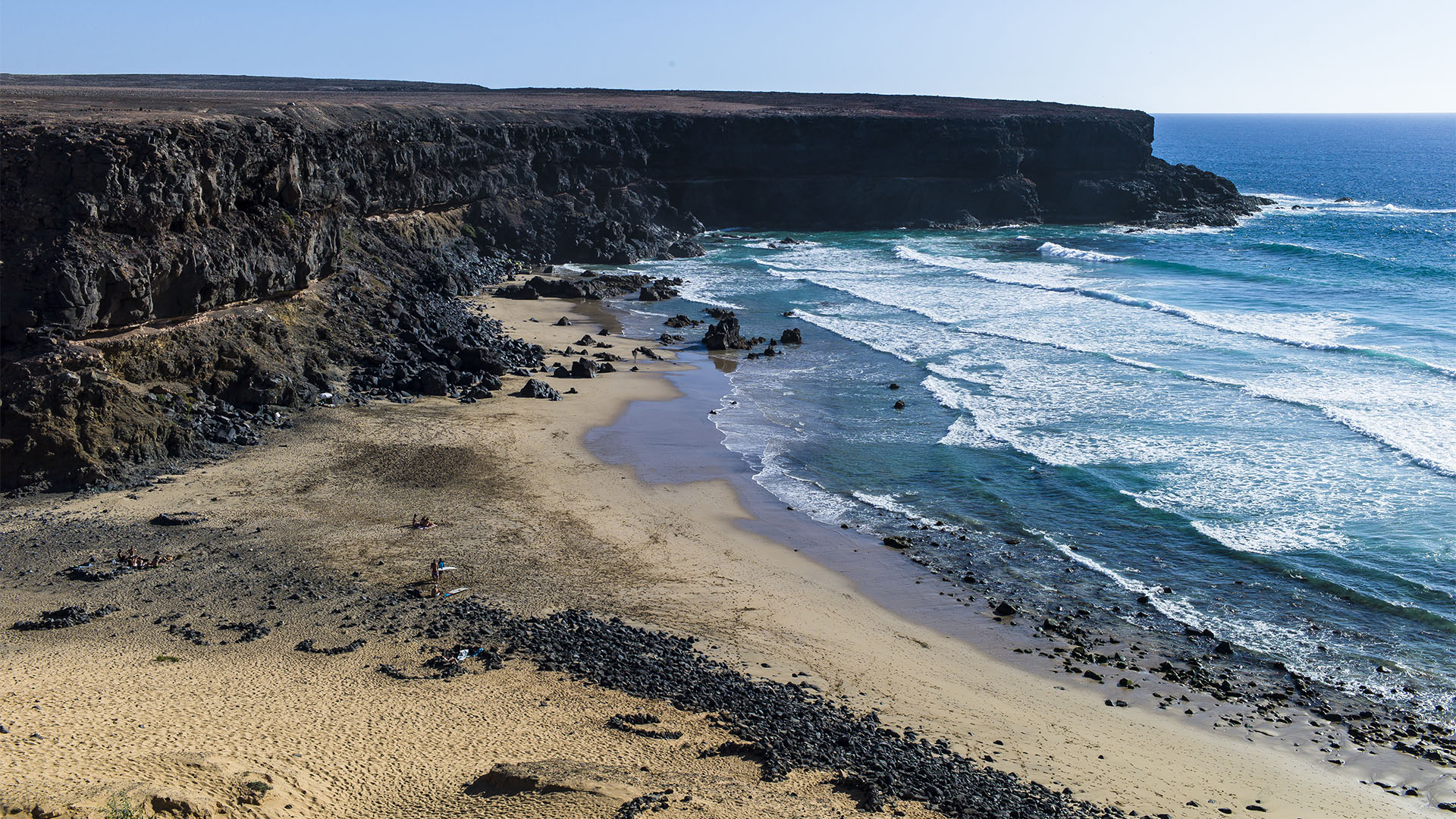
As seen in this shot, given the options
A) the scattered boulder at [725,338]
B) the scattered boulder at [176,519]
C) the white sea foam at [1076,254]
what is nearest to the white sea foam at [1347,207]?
the white sea foam at [1076,254]

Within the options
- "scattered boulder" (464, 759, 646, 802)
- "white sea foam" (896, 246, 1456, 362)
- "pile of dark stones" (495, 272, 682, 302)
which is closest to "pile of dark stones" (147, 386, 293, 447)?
"scattered boulder" (464, 759, 646, 802)

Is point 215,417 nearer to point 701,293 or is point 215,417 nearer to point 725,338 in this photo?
point 725,338

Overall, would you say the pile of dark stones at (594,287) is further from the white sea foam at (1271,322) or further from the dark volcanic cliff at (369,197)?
the white sea foam at (1271,322)

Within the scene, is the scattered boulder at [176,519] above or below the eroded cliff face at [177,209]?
below

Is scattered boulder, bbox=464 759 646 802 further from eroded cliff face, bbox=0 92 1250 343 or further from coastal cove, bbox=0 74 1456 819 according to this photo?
eroded cliff face, bbox=0 92 1250 343

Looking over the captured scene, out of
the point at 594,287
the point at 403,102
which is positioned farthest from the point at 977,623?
the point at 403,102

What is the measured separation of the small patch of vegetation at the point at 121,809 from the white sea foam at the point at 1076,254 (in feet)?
193

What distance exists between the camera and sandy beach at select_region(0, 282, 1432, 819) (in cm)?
1280

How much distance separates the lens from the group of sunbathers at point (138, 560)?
746 inches

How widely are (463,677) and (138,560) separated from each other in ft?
24.8

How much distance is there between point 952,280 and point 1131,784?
43833mm

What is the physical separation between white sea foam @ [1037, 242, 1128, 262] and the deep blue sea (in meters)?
0.41

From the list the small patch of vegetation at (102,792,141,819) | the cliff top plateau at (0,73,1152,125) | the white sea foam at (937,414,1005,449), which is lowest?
the white sea foam at (937,414,1005,449)

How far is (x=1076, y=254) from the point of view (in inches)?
2500
